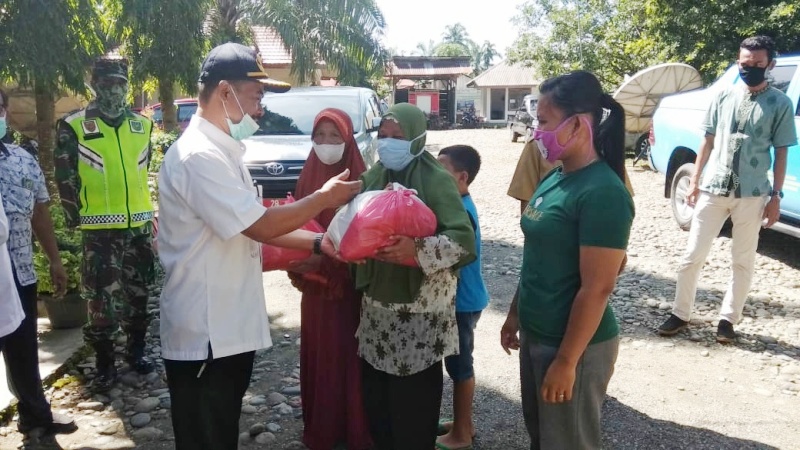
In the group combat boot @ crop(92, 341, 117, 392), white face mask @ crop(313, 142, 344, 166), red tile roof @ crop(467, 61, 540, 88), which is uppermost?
red tile roof @ crop(467, 61, 540, 88)

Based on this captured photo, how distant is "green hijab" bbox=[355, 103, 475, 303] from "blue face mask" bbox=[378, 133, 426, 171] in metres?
0.02

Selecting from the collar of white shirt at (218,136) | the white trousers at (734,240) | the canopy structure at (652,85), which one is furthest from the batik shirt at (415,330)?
the canopy structure at (652,85)

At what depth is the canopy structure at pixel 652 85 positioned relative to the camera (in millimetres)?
11484

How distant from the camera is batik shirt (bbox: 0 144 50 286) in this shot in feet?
10.1

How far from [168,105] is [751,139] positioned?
11.4 meters

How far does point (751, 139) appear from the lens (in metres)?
4.22

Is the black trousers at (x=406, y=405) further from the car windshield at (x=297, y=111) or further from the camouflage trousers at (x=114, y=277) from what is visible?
the car windshield at (x=297, y=111)

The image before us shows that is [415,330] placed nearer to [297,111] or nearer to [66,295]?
[66,295]

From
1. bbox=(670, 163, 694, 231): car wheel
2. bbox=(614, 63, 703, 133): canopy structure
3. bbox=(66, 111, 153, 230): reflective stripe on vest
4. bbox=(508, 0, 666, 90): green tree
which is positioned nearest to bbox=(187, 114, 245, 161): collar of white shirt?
bbox=(66, 111, 153, 230): reflective stripe on vest

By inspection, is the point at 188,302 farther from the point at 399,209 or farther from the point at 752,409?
the point at 752,409

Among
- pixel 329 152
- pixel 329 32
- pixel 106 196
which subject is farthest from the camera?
pixel 329 32

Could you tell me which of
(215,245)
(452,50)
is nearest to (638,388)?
(215,245)

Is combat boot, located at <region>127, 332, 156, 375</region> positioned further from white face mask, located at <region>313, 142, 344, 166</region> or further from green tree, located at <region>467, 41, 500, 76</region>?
green tree, located at <region>467, 41, 500, 76</region>

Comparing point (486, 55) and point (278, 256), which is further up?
point (486, 55)
